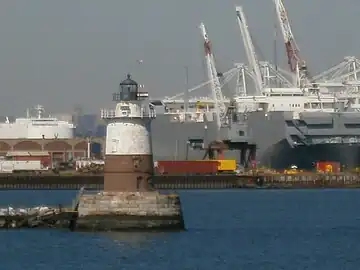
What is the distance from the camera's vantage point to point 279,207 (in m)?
81.7

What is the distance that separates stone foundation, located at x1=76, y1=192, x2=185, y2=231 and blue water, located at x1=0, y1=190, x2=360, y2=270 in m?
0.39

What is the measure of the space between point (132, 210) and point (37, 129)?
122062 millimetres

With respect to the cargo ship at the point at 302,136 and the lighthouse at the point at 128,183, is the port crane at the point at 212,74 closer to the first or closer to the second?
the cargo ship at the point at 302,136

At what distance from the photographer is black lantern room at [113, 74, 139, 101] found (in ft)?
170

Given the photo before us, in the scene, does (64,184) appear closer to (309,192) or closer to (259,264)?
(309,192)

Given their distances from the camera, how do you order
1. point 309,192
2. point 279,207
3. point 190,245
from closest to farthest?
point 190,245, point 279,207, point 309,192

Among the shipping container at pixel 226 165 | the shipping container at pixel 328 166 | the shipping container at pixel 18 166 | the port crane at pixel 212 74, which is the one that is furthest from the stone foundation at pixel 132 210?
the port crane at pixel 212 74

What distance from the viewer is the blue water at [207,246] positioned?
45656mm

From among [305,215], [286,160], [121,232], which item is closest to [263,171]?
[286,160]

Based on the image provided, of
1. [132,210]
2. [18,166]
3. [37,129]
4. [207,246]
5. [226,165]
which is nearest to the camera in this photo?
[132,210]

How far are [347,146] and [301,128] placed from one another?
5138 millimetres

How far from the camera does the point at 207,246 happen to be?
5144cm

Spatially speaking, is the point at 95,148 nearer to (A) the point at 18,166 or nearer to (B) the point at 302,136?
(A) the point at 18,166

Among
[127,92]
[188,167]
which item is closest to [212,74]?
[188,167]
